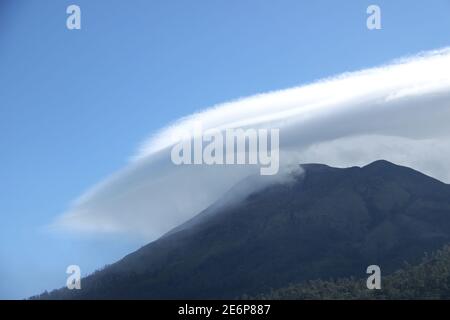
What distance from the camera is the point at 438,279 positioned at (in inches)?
6334
